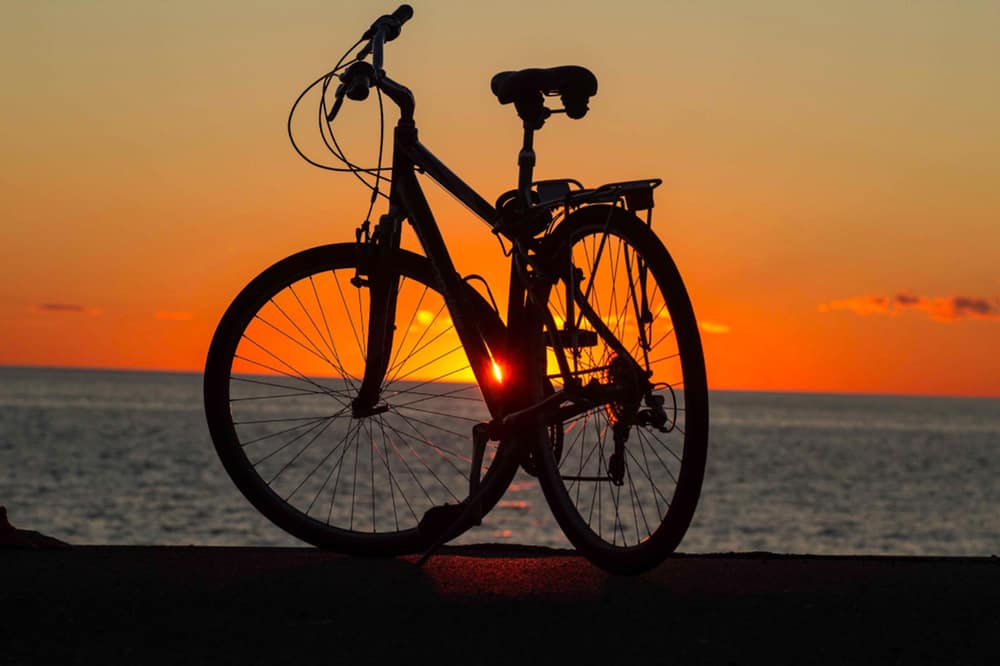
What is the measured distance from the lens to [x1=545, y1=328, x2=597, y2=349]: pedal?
15.9 ft

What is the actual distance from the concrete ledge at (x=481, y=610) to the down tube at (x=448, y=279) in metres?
0.72

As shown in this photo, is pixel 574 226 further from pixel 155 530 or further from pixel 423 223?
pixel 155 530

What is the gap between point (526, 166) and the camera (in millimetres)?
5180

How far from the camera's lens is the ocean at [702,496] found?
1699 inches

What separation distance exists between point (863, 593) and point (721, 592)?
0.48 metres

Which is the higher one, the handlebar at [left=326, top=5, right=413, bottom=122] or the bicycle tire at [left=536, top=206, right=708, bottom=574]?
the handlebar at [left=326, top=5, right=413, bottom=122]

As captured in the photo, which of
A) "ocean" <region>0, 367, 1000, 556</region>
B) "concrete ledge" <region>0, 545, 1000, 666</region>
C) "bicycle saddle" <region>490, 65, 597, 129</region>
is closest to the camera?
"concrete ledge" <region>0, 545, 1000, 666</region>

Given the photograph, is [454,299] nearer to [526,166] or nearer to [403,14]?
[526,166]

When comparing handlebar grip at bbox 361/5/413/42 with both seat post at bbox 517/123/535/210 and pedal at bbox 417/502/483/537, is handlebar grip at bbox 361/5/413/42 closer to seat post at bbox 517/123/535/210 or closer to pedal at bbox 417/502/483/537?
seat post at bbox 517/123/535/210

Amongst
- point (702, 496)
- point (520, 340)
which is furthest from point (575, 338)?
point (702, 496)

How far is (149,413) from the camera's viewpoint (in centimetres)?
13488

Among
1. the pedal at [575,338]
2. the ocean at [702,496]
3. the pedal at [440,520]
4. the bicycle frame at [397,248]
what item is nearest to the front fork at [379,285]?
the bicycle frame at [397,248]

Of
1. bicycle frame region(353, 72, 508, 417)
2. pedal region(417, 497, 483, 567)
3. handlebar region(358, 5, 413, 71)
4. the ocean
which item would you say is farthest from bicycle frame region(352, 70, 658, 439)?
the ocean

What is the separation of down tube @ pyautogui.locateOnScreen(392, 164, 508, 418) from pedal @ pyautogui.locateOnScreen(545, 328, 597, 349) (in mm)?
457
